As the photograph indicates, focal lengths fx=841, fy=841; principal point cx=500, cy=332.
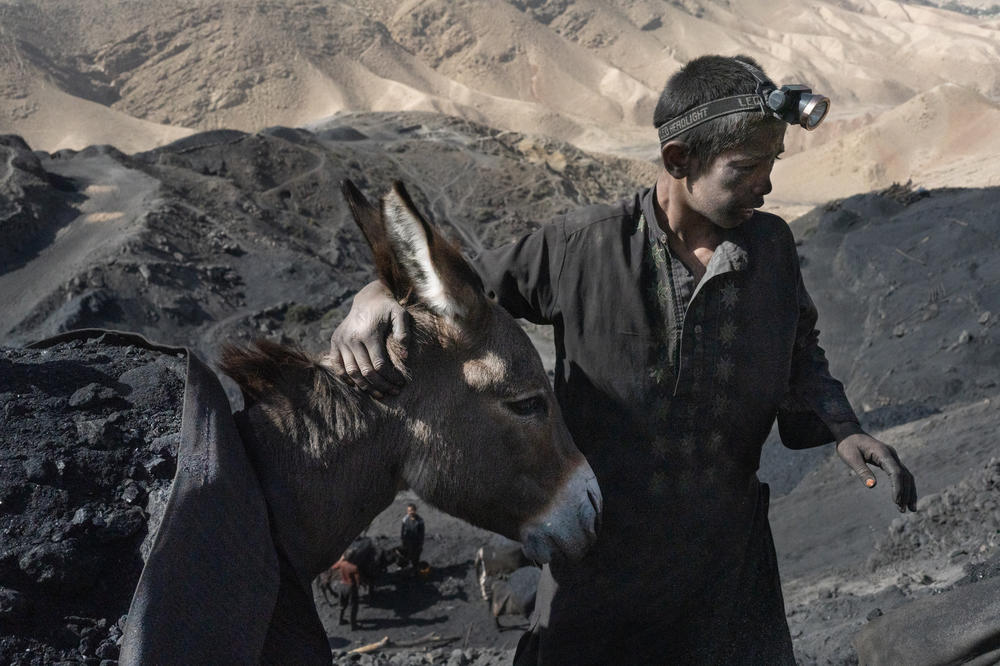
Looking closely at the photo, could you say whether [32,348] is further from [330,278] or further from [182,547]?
[330,278]

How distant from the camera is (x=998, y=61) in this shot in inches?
2189

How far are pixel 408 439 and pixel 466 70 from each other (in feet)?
184

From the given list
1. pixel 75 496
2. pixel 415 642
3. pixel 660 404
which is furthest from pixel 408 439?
pixel 415 642

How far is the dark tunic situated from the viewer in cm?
246

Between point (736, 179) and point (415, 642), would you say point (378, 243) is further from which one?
point (415, 642)

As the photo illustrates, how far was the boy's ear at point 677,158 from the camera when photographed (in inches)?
94.1

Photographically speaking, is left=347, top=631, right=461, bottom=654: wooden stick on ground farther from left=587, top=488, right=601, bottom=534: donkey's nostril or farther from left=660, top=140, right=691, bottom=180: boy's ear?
left=660, top=140, right=691, bottom=180: boy's ear

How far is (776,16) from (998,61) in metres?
21.4

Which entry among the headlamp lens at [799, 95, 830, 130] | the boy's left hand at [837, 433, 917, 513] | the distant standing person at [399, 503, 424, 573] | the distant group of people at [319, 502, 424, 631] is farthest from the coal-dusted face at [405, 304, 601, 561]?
the distant standing person at [399, 503, 424, 573]

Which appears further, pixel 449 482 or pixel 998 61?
pixel 998 61

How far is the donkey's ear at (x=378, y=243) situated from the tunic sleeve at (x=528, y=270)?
500 millimetres

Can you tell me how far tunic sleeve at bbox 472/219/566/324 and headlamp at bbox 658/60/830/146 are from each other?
1.58 ft

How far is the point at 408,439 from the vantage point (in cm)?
200

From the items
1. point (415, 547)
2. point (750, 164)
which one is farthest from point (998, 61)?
point (750, 164)
